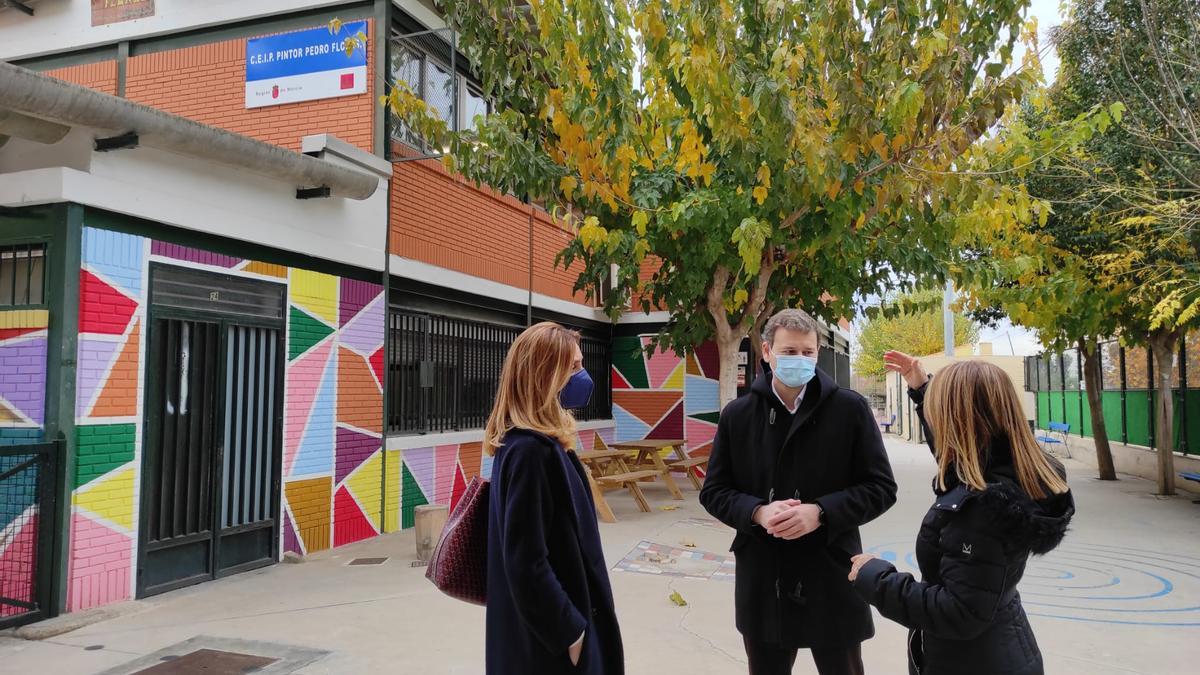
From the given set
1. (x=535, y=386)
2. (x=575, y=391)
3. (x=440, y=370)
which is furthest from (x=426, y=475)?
(x=535, y=386)

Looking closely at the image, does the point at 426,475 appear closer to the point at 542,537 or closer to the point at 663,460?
the point at 663,460

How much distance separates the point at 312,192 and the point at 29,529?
3568mm

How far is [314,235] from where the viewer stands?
7.72 meters

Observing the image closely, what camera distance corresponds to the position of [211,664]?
A: 4.64 meters

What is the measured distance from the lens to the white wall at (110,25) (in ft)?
29.5

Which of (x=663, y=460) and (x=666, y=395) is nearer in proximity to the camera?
(x=663, y=460)

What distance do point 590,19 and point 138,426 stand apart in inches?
191

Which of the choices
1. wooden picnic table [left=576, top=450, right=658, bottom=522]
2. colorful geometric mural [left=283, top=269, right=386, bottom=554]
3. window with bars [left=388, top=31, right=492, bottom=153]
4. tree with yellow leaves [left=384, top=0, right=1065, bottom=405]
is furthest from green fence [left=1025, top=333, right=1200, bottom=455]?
colorful geometric mural [left=283, top=269, right=386, bottom=554]

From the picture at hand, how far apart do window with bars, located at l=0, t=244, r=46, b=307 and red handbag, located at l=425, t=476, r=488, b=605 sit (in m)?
4.67

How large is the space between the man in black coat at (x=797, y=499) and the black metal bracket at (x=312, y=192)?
5515mm

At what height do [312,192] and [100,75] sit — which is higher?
[100,75]

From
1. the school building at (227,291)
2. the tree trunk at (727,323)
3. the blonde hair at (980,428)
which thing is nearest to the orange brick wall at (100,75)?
the school building at (227,291)

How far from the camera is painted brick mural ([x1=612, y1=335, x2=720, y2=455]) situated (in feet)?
47.5

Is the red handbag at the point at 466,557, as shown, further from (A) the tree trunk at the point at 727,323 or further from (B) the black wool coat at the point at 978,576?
(A) the tree trunk at the point at 727,323
